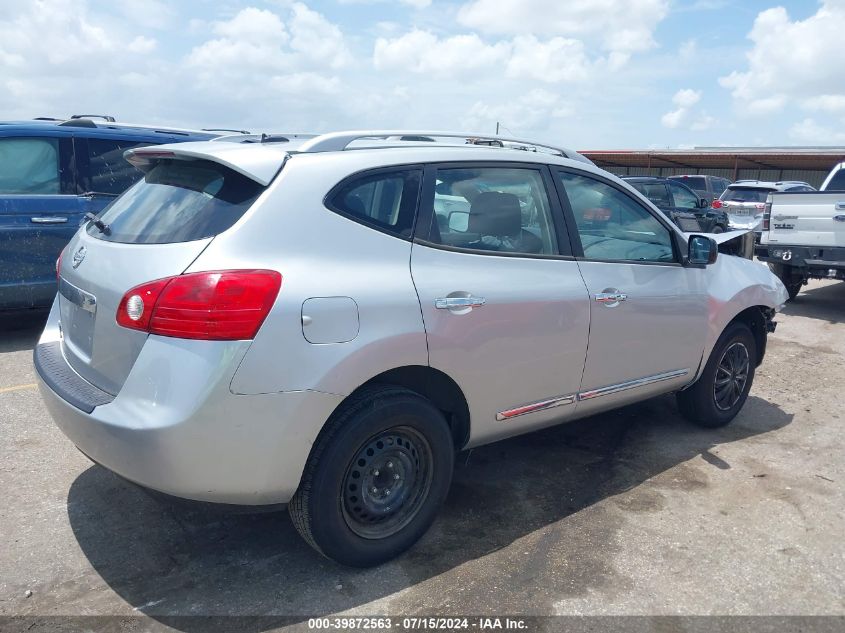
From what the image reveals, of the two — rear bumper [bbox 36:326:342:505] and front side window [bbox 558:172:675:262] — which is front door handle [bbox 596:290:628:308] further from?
rear bumper [bbox 36:326:342:505]

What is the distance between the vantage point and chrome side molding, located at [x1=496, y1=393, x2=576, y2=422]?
136 inches

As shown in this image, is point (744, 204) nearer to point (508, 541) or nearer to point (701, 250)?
point (701, 250)

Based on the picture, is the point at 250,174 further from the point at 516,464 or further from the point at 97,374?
the point at 516,464

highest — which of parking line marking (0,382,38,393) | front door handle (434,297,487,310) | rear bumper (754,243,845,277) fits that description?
front door handle (434,297,487,310)

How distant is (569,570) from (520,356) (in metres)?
0.97

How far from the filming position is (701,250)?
14.3 ft

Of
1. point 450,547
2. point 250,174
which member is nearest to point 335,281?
point 250,174

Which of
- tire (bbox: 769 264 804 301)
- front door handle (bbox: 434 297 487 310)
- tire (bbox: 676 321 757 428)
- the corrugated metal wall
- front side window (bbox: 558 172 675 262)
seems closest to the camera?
front door handle (bbox: 434 297 487 310)

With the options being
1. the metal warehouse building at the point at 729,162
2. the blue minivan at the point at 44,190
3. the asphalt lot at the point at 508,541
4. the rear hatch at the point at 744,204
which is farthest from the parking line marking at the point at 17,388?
the metal warehouse building at the point at 729,162

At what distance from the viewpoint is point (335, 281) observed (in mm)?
2744

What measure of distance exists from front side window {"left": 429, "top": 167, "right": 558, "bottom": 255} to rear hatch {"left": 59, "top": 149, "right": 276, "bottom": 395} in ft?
2.68

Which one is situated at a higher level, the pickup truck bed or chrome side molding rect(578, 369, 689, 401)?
the pickup truck bed

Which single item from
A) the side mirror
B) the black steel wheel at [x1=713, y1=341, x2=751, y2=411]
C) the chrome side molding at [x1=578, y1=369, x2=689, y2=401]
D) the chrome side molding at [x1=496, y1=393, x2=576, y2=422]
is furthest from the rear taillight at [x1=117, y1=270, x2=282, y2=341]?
the black steel wheel at [x1=713, y1=341, x2=751, y2=411]

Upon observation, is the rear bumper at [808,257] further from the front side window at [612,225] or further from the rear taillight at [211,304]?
the rear taillight at [211,304]
